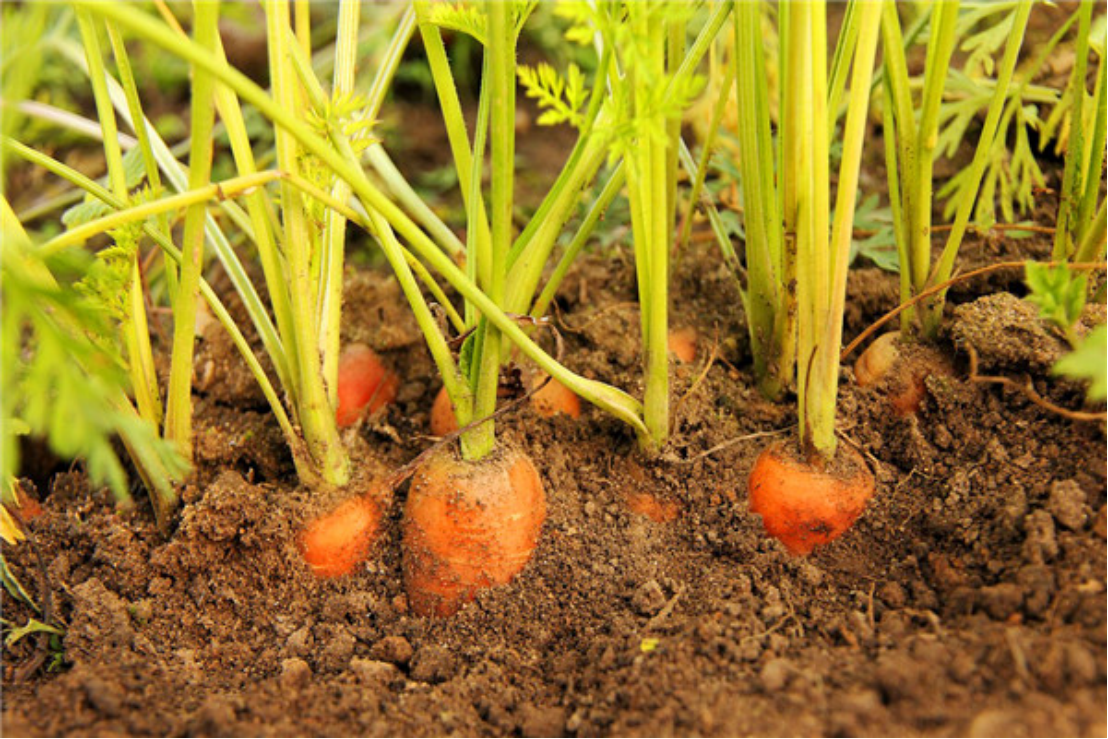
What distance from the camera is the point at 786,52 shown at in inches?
39.2

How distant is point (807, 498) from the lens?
1.10 m

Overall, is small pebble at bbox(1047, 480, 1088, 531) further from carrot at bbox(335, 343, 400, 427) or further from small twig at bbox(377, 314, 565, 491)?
carrot at bbox(335, 343, 400, 427)

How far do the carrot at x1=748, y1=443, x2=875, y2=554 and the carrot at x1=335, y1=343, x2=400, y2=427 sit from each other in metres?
0.58

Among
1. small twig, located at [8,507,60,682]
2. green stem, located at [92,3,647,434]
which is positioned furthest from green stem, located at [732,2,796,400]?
small twig, located at [8,507,60,682]

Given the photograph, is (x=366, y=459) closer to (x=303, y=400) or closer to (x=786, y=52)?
(x=303, y=400)

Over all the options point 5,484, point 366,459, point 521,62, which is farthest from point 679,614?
point 521,62

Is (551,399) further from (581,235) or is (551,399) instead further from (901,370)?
(901,370)

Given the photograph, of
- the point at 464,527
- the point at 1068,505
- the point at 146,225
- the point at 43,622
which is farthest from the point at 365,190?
the point at 1068,505

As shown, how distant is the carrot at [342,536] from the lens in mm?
1146

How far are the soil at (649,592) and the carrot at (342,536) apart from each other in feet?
0.05

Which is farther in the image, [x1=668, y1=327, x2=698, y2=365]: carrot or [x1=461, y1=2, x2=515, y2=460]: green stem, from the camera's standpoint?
[x1=668, y1=327, x2=698, y2=365]: carrot

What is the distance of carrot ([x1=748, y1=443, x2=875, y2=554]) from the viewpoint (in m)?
1.10

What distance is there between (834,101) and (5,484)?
1155mm

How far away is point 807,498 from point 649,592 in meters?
0.22
